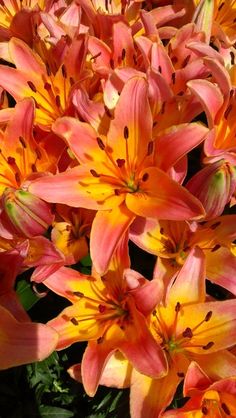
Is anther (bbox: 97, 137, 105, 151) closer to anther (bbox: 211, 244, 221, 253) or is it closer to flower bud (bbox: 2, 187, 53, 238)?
flower bud (bbox: 2, 187, 53, 238)

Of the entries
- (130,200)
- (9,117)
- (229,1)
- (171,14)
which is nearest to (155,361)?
(130,200)

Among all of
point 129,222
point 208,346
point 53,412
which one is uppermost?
point 129,222

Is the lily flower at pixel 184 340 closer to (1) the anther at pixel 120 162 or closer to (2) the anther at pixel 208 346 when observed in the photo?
(2) the anther at pixel 208 346

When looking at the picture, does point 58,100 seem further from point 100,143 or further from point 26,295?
point 26,295

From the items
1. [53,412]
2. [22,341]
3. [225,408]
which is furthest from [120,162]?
[53,412]

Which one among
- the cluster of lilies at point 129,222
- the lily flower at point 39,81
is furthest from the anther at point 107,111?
the lily flower at point 39,81

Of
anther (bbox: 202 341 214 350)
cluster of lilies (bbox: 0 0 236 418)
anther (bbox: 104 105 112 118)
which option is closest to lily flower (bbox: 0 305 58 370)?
cluster of lilies (bbox: 0 0 236 418)

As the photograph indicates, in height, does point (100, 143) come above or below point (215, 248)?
above
